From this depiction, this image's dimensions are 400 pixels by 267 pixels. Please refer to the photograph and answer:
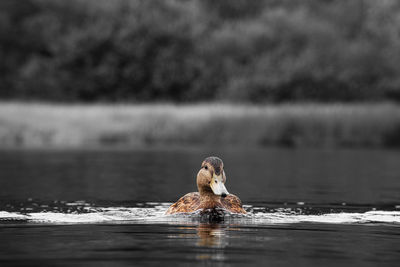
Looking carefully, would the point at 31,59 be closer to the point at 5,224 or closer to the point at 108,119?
the point at 108,119

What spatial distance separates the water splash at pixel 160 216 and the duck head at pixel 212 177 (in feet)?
1.21

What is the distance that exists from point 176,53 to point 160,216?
3697cm

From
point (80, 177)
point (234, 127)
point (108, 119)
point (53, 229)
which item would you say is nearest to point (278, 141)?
point (234, 127)

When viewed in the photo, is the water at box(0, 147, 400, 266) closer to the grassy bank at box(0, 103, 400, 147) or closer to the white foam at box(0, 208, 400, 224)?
the white foam at box(0, 208, 400, 224)

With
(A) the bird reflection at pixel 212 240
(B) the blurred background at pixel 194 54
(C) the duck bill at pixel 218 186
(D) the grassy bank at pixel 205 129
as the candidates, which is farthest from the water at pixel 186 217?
(B) the blurred background at pixel 194 54

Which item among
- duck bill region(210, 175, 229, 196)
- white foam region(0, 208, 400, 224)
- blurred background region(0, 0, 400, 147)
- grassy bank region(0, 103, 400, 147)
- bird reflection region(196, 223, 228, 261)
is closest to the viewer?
bird reflection region(196, 223, 228, 261)

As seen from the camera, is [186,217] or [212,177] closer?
[212,177]

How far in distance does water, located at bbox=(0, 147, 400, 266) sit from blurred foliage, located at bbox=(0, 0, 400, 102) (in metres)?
22.7

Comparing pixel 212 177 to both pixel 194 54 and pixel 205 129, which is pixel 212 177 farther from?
pixel 194 54

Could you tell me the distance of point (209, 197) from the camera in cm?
923

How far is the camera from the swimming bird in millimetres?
8945

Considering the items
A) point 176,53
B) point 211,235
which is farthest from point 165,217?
point 176,53

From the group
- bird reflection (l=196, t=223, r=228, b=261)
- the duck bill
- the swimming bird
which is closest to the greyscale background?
bird reflection (l=196, t=223, r=228, b=261)

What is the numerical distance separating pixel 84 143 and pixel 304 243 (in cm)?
2396
